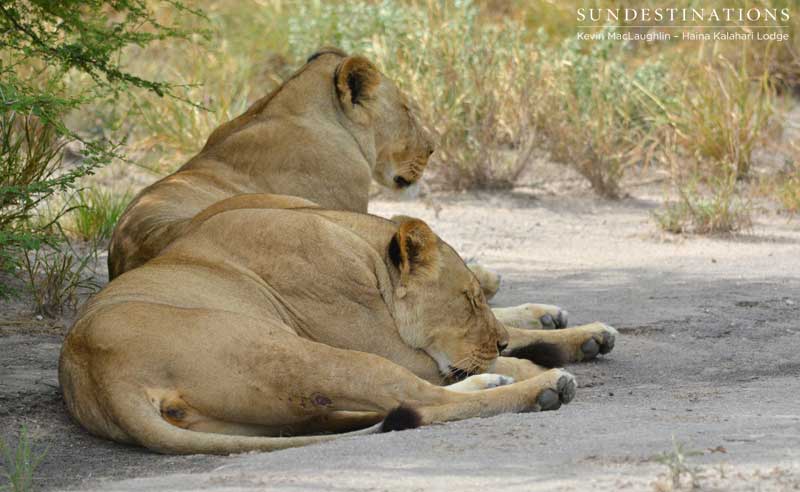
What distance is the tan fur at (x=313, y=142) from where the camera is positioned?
646cm

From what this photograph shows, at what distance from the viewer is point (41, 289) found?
6.25m

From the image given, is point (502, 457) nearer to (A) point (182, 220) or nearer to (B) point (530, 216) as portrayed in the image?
(A) point (182, 220)

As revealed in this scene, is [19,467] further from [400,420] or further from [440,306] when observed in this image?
[440,306]

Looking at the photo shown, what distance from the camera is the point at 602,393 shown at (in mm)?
4969

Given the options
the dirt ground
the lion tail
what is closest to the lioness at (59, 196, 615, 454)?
the lion tail

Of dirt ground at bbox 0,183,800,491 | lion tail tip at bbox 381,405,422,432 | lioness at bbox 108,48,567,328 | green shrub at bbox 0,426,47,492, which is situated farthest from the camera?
lioness at bbox 108,48,567,328

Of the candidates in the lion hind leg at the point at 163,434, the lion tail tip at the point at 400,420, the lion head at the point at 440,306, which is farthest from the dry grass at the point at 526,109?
the lion hind leg at the point at 163,434

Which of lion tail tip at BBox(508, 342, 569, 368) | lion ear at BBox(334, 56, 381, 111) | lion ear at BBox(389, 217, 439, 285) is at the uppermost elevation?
lion ear at BBox(334, 56, 381, 111)

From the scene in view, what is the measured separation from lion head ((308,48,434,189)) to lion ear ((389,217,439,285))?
77.5 inches

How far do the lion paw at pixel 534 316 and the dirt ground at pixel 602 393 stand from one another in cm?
27

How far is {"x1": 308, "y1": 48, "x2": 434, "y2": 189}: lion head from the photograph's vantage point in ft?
22.1

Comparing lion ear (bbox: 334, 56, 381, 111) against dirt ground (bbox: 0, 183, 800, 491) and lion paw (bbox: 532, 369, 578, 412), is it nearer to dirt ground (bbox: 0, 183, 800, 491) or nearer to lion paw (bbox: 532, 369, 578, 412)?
dirt ground (bbox: 0, 183, 800, 491)

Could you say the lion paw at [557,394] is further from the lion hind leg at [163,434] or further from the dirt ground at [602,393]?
the lion hind leg at [163,434]

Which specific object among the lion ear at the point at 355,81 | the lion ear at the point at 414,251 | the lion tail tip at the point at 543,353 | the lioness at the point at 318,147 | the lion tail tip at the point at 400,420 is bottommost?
the lion tail tip at the point at 543,353
